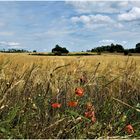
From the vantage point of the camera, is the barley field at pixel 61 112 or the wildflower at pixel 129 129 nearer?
the barley field at pixel 61 112

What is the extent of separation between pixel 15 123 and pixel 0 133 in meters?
0.47

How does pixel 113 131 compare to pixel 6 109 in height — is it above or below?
below

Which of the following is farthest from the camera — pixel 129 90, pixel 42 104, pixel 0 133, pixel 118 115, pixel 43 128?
pixel 129 90

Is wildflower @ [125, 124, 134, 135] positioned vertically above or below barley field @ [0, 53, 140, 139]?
below

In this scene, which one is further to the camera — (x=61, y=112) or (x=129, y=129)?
(x=61, y=112)

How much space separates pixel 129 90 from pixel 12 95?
1691 millimetres

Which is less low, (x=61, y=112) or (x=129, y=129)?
(x=61, y=112)

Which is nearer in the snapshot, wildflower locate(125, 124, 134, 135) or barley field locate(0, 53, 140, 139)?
barley field locate(0, 53, 140, 139)

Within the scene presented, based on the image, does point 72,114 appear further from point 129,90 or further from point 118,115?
point 129,90

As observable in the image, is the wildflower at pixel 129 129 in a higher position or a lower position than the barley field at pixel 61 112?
lower

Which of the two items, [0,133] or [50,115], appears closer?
[0,133]

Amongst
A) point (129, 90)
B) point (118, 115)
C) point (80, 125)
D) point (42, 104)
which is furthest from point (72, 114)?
point (129, 90)

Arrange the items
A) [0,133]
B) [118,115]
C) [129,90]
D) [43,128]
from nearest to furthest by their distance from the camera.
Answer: [0,133], [43,128], [118,115], [129,90]

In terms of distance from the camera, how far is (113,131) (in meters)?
3.89
